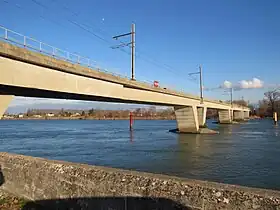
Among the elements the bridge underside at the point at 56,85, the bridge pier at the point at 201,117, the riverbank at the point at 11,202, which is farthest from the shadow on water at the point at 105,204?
the bridge pier at the point at 201,117

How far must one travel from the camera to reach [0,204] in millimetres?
7375

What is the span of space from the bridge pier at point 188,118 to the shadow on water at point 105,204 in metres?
46.4

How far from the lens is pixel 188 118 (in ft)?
170

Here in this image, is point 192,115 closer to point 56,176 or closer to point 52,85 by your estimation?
point 52,85

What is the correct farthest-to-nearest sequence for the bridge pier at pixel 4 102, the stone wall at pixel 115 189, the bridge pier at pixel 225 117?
the bridge pier at pixel 225 117
the bridge pier at pixel 4 102
the stone wall at pixel 115 189

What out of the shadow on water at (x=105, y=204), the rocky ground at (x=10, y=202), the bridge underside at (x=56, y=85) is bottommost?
the rocky ground at (x=10, y=202)

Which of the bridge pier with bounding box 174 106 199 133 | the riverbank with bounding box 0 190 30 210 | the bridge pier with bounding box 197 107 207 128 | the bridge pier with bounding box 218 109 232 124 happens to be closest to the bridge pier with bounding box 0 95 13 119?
the riverbank with bounding box 0 190 30 210

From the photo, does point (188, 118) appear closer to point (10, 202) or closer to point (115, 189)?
point (10, 202)

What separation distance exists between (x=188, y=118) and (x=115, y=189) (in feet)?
155

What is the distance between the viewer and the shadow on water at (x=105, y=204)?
16.5ft

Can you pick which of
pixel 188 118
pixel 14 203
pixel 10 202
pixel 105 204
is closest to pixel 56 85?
pixel 10 202

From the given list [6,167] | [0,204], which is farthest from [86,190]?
[6,167]

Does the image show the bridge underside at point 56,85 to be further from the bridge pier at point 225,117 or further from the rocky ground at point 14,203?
the bridge pier at point 225,117

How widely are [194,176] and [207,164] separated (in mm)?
4225
